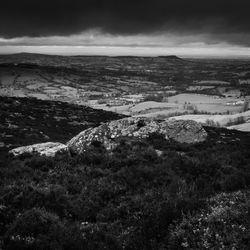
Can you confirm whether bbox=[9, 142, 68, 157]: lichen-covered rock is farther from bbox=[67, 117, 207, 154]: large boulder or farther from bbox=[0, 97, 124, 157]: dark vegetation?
bbox=[0, 97, 124, 157]: dark vegetation

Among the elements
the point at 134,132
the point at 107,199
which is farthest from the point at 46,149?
the point at 107,199

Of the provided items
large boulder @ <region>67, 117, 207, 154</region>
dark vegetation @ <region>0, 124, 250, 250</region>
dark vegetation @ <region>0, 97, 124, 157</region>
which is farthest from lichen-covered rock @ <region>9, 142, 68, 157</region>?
dark vegetation @ <region>0, 97, 124, 157</region>

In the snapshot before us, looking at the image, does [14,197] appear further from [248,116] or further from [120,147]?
[248,116]

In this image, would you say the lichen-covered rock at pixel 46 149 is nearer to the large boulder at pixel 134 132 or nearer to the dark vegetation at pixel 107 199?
the large boulder at pixel 134 132

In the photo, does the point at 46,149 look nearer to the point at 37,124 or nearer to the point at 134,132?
the point at 134,132

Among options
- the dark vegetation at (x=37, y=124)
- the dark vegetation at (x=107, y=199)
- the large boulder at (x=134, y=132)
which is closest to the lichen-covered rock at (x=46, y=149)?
the large boulder at (x=134, y=132)

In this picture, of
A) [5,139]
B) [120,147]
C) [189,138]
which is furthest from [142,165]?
[5,139]
